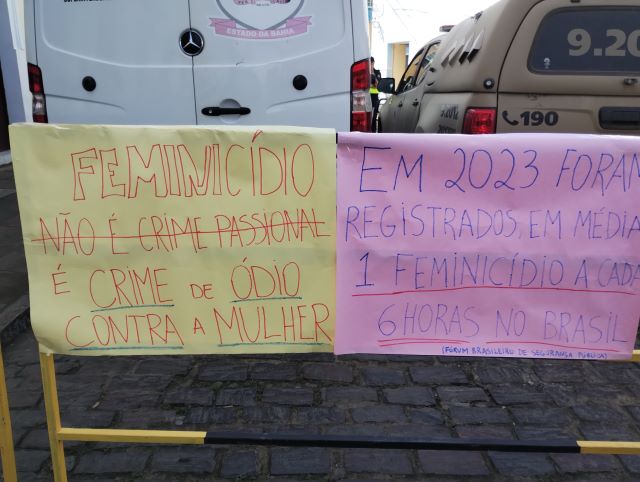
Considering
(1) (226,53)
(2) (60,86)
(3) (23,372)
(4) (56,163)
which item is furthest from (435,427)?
(2) (60,86)

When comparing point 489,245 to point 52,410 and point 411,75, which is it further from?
point 411,75

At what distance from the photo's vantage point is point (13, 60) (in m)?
9.41

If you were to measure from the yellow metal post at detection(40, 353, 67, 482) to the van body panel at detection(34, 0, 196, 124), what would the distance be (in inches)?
112

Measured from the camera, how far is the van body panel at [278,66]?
454 cm

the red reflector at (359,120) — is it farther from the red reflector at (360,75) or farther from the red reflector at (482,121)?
the red reflector at (482,121)

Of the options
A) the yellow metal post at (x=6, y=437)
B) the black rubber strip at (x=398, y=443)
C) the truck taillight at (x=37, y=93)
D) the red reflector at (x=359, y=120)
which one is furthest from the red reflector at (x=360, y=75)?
the yellow metal post at (x=6, y=437)

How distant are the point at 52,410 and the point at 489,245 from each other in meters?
1.79

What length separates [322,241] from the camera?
226 centimetres

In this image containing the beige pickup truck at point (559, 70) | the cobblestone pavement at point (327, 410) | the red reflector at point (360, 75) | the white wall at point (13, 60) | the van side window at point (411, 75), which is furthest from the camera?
the white wall at point (13, 60)

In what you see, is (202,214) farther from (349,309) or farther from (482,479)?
(482,479)

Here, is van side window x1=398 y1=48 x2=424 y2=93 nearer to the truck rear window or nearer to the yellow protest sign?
the truck rear window

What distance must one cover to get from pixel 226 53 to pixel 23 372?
2.69 meters

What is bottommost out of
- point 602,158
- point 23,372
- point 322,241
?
point 23,372

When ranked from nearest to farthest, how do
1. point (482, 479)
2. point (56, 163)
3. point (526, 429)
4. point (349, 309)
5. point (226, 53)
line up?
point (56, 163) < point (349, 309) < point (482, 479) < point (526, 429) < point (226, 53)
